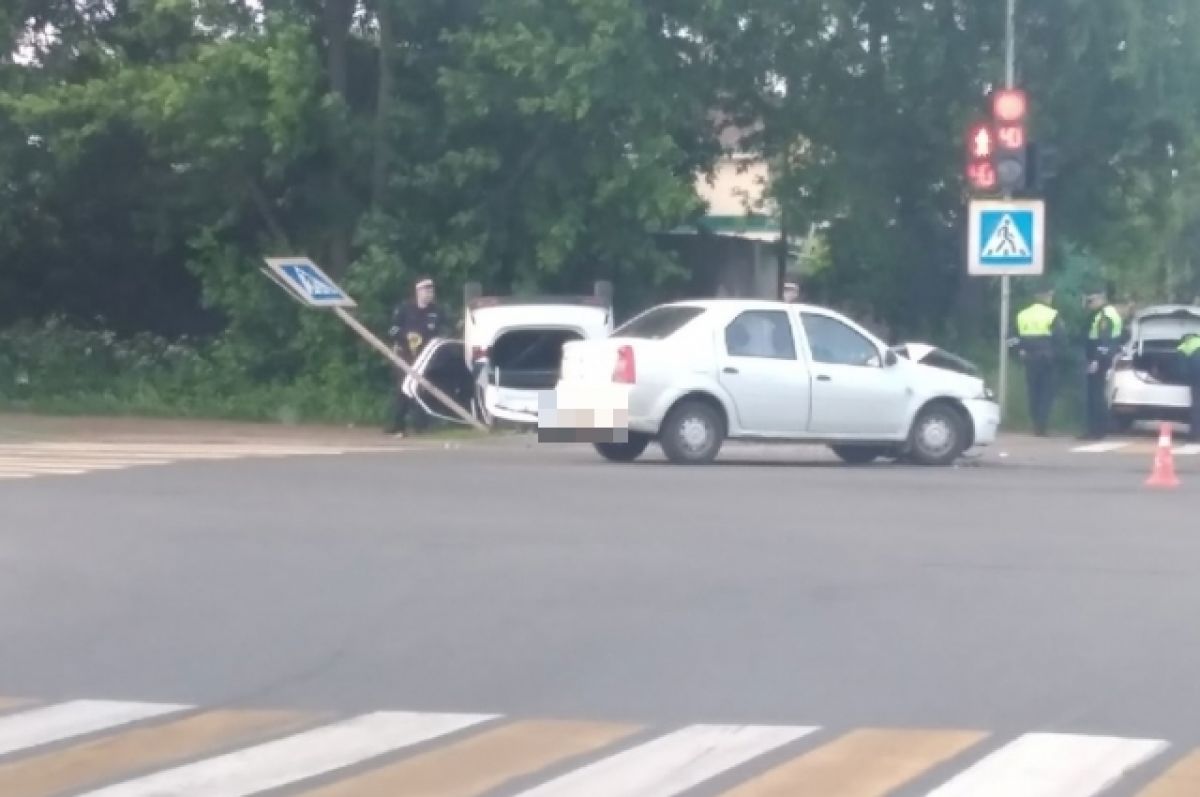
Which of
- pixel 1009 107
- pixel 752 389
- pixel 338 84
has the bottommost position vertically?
pixel 752 389

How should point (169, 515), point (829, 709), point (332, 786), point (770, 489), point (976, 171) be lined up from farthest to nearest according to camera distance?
point (976, 171) < point (770, 489) < point (169, 515) < point (829, 709) < point (332, 786)

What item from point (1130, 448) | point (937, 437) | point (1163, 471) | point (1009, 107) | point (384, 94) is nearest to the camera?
point (1163, 471)

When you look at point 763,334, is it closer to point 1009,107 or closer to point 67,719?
point 1009,107

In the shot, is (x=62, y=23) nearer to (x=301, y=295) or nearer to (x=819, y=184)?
(x=301, y=295)

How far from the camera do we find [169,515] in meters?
16.3

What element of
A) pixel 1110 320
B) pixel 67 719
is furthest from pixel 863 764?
pixel 1110 320

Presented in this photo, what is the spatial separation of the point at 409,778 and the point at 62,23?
24445 mm

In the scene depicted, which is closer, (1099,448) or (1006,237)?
(1006,237)

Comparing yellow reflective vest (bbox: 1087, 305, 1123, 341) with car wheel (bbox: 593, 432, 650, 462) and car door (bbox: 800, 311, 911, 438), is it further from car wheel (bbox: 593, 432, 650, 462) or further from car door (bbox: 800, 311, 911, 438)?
car wheel (bbox: 593, 432, 650, 462)

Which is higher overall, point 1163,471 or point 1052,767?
point 1163,471

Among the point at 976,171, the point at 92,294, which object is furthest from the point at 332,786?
the point at 92,294

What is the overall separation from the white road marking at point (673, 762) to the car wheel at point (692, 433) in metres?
12.4

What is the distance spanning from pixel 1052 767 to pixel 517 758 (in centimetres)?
188

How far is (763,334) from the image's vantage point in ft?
71.9
